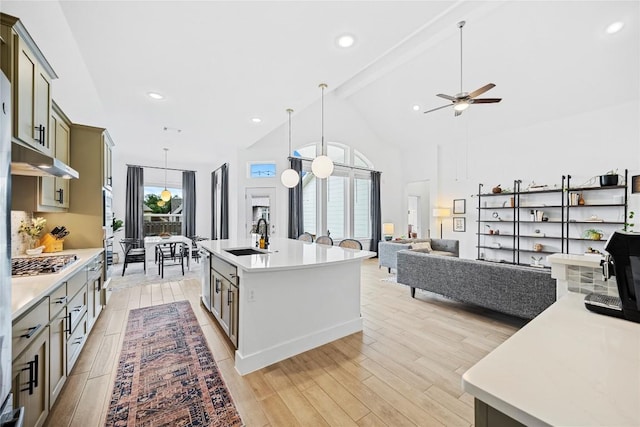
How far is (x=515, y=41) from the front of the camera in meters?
4.62

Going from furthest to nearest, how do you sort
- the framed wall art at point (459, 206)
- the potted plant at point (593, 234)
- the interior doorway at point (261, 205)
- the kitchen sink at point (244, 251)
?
the framed wall art at point (459, 206) → the interior doorway at point (261, 205) → the potted plant at point (593, 234) → the kitchen sink at point (244, 251)

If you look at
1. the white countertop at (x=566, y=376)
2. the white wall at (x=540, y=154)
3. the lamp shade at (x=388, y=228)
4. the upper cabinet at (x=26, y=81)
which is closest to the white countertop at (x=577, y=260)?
the white countertop at (x=566, y=376)

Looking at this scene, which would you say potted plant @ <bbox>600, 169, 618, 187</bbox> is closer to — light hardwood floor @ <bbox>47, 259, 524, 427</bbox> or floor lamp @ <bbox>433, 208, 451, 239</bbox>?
floor lamp @ <bbox>433, 208, 451, 239</bbox>

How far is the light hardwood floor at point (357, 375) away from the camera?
69.1 inches

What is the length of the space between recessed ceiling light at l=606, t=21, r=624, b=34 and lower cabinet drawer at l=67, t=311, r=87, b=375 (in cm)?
760

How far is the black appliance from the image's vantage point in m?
1.09

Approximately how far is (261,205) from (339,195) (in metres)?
2.46

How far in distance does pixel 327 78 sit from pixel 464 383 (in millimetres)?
3310

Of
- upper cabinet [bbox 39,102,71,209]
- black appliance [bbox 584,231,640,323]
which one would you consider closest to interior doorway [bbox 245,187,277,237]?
upper cabinet [bbox 39,102,71,209]

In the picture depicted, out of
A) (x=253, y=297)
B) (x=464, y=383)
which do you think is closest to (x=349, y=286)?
(x=253, y=297)

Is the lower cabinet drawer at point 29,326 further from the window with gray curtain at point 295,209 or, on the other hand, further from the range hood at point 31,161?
the window with gray curtain at point 295,209

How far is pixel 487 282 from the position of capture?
321 cm

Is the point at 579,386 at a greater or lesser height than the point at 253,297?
greater

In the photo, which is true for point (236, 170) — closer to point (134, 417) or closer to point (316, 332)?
point (316, 332)
